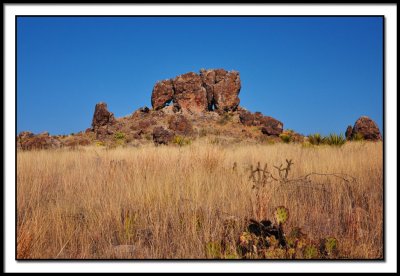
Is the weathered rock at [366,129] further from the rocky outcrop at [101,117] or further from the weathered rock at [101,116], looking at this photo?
the weathered rock at [101,116]

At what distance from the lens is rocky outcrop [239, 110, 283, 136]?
3472 cm

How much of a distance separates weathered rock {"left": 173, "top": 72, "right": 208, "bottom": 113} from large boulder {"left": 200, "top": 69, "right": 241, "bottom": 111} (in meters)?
1.15

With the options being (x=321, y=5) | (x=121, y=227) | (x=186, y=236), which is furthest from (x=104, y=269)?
(x=321, y=5)

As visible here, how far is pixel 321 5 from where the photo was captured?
2.17m

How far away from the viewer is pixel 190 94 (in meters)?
54.4

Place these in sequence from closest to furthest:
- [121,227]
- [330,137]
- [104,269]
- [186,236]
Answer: [104,269], [186,236], [121,227], [330,137]

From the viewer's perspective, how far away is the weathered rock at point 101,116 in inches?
1508

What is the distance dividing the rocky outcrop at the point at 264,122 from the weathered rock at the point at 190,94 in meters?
11.5

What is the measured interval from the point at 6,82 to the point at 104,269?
132 centimetres

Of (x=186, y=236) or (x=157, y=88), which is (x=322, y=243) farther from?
(x=157, y=88)

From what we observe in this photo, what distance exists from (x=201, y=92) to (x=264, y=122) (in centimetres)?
1664

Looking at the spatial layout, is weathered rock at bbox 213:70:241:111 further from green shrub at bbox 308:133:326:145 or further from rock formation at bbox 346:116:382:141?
green shrub at bbox 308:133:326:145

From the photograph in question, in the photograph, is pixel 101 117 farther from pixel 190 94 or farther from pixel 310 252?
pixel 310 252

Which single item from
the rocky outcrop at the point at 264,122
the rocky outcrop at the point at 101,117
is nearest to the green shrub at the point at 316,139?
the rocky outcrop at the point at 264,122
